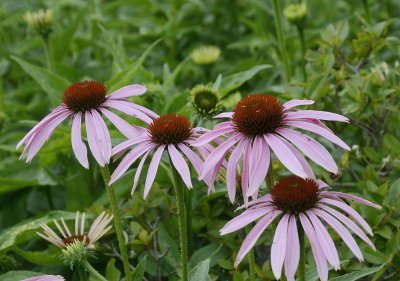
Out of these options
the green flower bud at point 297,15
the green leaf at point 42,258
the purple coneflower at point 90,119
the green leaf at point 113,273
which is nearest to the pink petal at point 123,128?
the purple coneflower at point 90,119

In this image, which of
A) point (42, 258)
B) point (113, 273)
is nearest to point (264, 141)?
point (113, 273)

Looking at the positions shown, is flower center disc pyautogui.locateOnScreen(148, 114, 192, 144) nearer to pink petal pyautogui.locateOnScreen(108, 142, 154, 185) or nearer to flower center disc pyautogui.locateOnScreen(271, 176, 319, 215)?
pink petal pyautogui.locateOnScreen(108, 142, 154, 185)

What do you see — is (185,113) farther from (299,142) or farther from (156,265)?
(299,142)

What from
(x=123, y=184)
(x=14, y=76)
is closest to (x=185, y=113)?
(x=123, y=184)

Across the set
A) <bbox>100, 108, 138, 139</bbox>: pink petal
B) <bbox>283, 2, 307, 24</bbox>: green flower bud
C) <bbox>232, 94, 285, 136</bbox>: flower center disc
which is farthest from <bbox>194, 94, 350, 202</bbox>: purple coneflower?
<bbox>283, 2, 307, 24</bbox>: green flower bud

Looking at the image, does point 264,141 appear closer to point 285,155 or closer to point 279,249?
point 285,155


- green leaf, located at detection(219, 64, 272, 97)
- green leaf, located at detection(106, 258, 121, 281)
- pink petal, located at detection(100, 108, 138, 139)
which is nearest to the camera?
pink petal, located at detection(100, 108, 138, 139)
